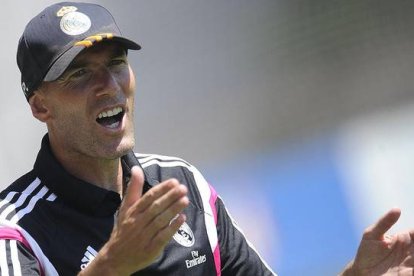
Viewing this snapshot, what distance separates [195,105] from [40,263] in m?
1.18

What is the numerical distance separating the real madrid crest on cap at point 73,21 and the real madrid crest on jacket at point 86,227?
0.78 feet

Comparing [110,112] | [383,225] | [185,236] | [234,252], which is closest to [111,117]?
[110,112]

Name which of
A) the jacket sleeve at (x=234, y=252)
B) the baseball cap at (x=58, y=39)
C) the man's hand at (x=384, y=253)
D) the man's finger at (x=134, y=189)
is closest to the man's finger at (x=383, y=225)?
the man's hand at (x=384, y=253)

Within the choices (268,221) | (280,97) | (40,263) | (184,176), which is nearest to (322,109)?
(280,97)

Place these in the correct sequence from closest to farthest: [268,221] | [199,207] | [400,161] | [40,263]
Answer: [40,263]
[199,207]
[400,161]
[268,221]

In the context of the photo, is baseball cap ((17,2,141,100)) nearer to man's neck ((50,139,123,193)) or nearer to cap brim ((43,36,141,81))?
cap brim ((43,36,141,81))

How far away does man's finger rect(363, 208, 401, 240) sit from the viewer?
→ 1419 millimetres

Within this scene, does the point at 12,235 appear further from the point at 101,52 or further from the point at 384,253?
the point at 384,253

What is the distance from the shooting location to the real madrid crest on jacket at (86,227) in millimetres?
1455

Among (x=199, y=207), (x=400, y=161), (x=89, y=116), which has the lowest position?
(x=400, y=161)

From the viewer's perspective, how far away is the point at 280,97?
244 centimetres

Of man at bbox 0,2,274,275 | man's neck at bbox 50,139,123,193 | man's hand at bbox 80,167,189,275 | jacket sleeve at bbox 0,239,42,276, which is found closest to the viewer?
man's hand at bbox 80,167,189,275

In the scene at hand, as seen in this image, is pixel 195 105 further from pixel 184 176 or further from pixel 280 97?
pixel 184 176

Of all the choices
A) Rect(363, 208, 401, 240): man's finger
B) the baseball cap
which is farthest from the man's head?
Rect(363, 208, 401, 240): man's finger
